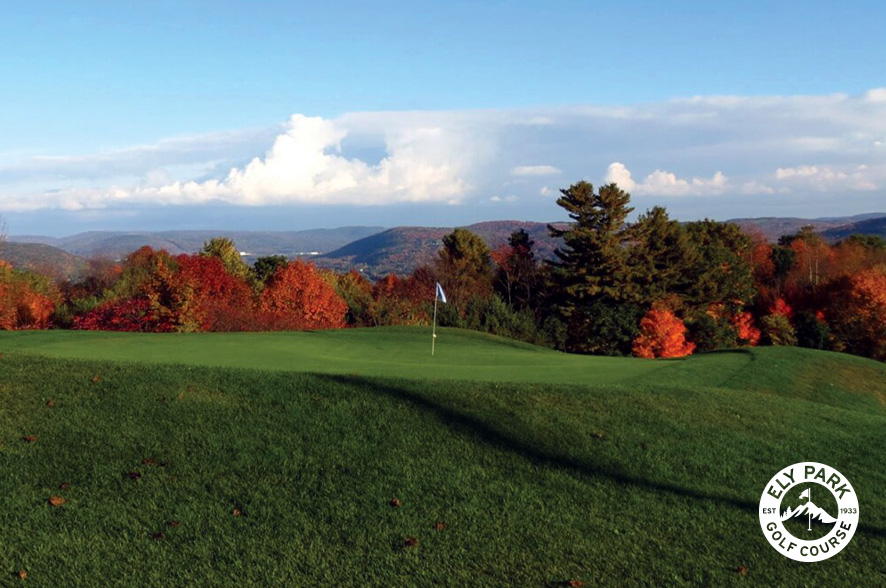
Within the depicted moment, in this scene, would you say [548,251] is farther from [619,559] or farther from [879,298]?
[619,559]

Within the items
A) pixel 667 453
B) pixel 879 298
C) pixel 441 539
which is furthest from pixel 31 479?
pixel 879 298

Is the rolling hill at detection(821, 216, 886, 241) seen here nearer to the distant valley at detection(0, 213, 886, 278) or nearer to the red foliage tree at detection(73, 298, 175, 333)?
the distant valley at detection(0, 213, 886, 278)

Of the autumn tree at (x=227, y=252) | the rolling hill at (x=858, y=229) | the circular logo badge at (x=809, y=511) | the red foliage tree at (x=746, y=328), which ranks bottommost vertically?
the red foliage tree at (x=746, y=328)

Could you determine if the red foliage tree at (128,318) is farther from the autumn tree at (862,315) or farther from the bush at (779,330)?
the autumn tree at (862,315)

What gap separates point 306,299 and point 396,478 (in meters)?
51.5

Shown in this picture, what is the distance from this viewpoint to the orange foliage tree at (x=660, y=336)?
5581 cm

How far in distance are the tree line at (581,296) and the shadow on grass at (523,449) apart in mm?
32381

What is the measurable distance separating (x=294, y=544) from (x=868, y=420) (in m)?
10.4

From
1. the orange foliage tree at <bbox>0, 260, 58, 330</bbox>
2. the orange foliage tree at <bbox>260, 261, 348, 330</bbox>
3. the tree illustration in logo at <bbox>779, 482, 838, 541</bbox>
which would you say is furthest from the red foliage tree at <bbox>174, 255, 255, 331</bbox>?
the tree illustration in logo at <bbox>779, 482, 838, 541</bbox>

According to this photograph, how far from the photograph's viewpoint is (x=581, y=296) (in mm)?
59312

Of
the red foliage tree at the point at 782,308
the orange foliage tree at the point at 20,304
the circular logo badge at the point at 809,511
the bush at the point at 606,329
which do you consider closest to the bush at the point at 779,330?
the red foliage tree at the point at 782,308

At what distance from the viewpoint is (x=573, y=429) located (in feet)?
32.0

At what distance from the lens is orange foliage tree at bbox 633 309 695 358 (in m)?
55.8

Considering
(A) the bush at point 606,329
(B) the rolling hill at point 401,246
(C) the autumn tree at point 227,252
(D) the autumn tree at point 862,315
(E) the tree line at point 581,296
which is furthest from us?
(B) the rolling hill at point 401,246
